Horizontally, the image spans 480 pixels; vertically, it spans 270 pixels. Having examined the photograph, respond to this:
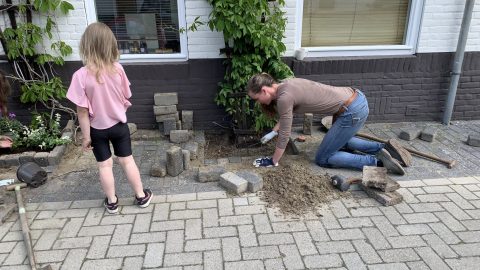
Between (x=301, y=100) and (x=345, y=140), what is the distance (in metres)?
Result: 0.72

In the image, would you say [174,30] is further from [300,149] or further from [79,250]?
[79,250]

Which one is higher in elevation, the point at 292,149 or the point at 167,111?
the point at 167,111

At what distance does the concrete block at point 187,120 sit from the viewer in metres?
5.01

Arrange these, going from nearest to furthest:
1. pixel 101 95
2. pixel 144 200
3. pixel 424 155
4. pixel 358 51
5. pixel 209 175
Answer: pixel 101 95, pixel 144 200, pixel 209 175, pixel 424 155, pixel 358 51

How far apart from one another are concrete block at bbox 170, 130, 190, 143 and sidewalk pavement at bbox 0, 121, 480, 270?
38.8 inches

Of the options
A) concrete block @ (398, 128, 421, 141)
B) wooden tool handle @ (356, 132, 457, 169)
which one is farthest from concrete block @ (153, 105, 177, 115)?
concrete block @ (398, 128, 421, 141)

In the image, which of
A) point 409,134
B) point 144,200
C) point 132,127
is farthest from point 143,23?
point 409,134

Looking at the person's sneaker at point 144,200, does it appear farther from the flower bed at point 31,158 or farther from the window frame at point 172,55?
the window frame at point 172,55

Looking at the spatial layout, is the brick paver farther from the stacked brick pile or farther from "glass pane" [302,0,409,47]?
"glass pane" [302,0,409,47]

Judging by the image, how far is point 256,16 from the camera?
13.9 feet

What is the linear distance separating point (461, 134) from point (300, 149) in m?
2.33

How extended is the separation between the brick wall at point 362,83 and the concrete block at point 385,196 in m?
2.03

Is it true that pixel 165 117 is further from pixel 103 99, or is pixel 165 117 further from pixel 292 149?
pixel 103 99

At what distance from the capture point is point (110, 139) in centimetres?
314
